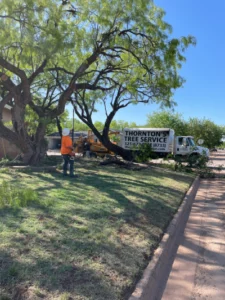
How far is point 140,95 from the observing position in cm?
1906

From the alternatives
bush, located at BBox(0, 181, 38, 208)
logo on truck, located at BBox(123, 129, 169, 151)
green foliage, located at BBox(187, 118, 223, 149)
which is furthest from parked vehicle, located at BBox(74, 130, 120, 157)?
green foliage, located at BBox(187, 118, 223, 149)

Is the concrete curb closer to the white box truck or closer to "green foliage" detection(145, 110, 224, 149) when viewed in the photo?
the white box truck

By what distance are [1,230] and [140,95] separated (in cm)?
1576

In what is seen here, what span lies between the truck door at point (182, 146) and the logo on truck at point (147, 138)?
1836 mm

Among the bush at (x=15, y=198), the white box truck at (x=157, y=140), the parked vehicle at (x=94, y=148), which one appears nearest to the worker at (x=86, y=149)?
the parked vehicle at (x=94, y=148)

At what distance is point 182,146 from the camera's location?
1031 inches

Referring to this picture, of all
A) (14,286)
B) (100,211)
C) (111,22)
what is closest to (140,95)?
(111,22)

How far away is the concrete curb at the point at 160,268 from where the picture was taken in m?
3.40

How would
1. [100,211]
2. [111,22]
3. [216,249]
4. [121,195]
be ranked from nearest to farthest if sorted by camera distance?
[216,249], [100,211], [121,195], [111,22]

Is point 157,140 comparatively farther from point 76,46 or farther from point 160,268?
point 160,268

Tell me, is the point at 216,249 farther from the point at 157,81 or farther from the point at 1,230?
the point at 157,81

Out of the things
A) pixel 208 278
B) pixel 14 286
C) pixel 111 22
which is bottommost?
pixel 208 278

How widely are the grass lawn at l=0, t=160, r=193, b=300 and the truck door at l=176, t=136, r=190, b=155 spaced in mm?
18971

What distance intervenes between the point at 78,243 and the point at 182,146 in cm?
2299
